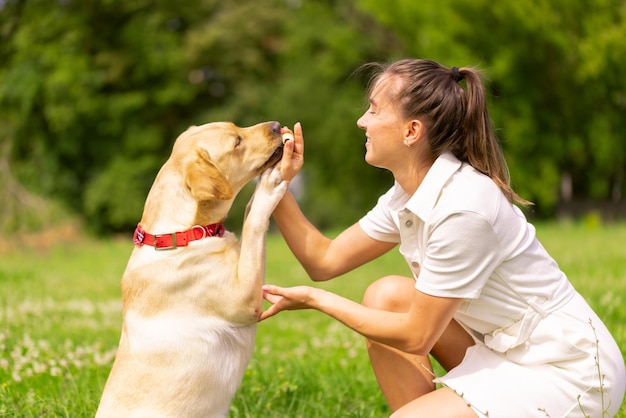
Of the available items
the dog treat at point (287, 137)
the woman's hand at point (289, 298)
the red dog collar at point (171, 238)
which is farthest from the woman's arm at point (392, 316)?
the dog treat at point (287, 137)

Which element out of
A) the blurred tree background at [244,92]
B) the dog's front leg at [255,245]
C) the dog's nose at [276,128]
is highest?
the dog's nose at [276,128]

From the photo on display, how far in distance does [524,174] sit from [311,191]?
1188cm

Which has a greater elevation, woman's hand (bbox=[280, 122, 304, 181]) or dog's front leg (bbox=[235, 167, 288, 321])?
woman's hand (bbox=[280, 122, 304, 181])

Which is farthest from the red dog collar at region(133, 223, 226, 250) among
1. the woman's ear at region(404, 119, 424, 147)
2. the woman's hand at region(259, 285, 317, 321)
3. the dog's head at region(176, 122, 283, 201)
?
the woman's ear at region(404, 119, 424, 147)

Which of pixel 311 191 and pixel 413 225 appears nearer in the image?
pixel 413 225

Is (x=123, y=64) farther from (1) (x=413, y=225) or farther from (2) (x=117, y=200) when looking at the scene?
(1) (x=413, y=225)

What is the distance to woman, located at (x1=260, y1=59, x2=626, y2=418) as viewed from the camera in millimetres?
3197

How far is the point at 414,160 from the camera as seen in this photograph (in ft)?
11.7

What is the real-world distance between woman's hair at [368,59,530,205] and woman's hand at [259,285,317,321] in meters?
0.86

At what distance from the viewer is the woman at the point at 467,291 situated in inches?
126

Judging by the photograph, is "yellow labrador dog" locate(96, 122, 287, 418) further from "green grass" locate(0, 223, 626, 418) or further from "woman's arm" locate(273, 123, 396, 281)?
"green grass" locate(0, 223, 626, 418)

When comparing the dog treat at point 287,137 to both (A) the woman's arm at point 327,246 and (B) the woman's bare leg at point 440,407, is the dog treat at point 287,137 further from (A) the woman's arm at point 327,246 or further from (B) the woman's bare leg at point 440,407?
(B) the woman's bare leg at point 440,407

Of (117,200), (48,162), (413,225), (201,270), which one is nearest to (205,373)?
(201,270)

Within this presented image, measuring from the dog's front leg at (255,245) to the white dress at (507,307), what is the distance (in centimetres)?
66
